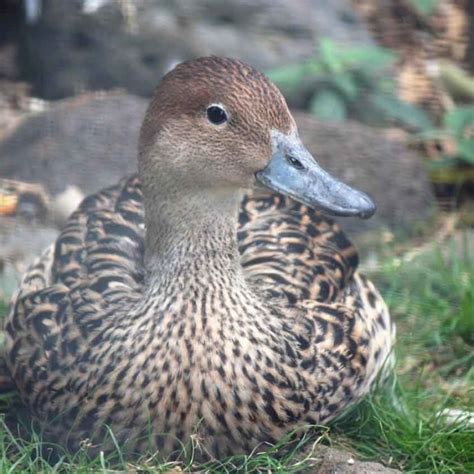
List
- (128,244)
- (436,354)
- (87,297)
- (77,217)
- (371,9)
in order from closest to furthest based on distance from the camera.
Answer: (87,297) → (128,244) → (77,217) → (436,354) → (371,9)

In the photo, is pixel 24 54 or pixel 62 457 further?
pixel 24 54

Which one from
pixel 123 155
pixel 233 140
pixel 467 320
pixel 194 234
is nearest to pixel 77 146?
pixel 123 155

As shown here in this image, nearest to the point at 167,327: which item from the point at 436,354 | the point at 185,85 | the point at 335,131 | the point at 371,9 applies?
the point at 185,85

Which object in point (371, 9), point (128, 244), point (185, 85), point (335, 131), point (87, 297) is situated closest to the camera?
point (185, 85)

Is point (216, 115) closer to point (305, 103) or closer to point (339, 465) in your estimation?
point (339, 465)

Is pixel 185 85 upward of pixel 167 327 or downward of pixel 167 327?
upward

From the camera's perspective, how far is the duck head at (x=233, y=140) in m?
3.55

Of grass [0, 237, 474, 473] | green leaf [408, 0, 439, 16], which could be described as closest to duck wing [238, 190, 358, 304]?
grass [0, 237, 474, 473]

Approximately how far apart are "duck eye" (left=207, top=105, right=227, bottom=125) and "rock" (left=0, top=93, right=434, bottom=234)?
2.04m

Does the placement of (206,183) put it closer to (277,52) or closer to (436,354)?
(436,354)

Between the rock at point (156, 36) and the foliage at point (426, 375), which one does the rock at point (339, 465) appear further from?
the rock at point (156, 36)

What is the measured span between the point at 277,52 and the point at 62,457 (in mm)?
3074

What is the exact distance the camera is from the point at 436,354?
4.75 metres

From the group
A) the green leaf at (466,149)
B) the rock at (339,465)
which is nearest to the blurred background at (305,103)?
the green leaf at (466,149)
